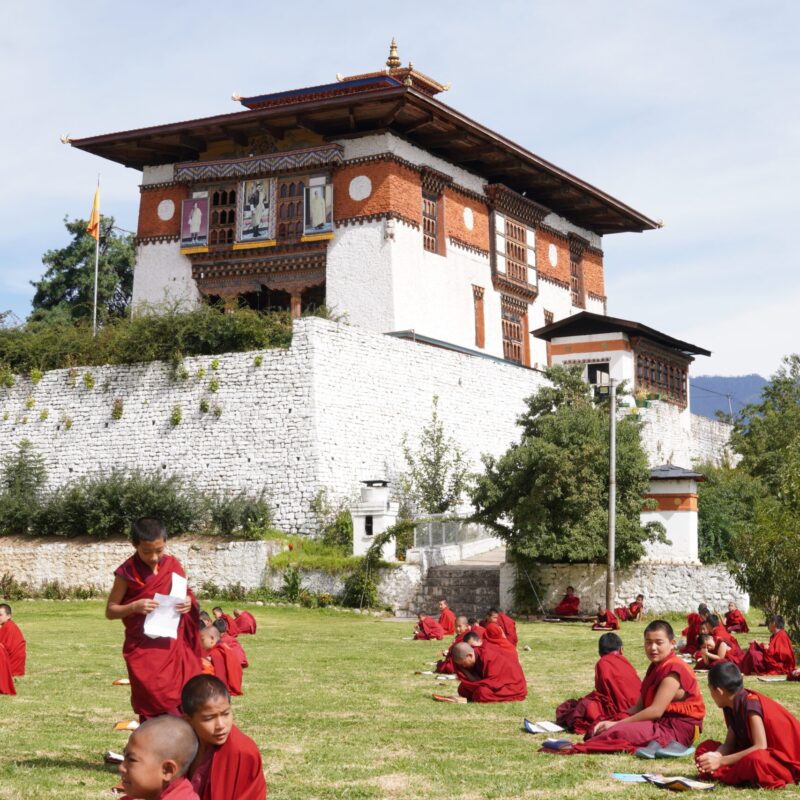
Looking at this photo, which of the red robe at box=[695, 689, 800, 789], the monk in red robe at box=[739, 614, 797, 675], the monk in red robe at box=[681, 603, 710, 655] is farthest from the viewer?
Answer: the monk in red robe at box=[681, 603, 710, 655]

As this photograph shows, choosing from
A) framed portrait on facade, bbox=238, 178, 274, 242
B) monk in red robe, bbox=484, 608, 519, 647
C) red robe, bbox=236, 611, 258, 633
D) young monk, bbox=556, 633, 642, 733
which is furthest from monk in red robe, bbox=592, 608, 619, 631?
framed portrait on facade, bbox=238, 178, 274, 242

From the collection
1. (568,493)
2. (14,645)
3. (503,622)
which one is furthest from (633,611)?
(14,645)

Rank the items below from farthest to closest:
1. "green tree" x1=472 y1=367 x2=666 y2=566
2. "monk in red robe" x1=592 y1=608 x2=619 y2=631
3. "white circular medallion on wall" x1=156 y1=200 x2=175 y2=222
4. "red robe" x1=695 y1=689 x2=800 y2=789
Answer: "white circular medallion on wall" x1=156 y1=200 x2=175 y2=222, "green tree" x1=472 y1=367 x2=666 y2=566, "monk in red robe" x1=592 y1=608 x2=619 y2=631, "red robe" x1=695 y1=689 x2=800 y2=789

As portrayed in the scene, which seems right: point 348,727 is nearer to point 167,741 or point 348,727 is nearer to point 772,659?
point 167,741

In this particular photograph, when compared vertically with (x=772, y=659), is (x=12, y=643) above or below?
above

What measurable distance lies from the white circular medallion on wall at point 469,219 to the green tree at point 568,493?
41.1ft

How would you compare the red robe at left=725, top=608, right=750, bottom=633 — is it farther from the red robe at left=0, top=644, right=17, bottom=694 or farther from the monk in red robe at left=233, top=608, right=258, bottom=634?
the red robe at left=0, top=644, right=17, bottom=694

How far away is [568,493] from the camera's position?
75.8 feet

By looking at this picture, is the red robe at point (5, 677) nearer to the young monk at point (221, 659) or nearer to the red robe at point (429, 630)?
the young monk at point (221, 659)

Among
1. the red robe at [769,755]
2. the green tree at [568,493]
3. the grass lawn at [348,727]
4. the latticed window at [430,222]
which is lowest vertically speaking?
the grass lawn at [348,727]

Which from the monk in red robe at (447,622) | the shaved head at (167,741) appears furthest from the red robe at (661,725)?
the monk in red robe at (447,622)

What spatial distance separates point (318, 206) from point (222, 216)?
3206mm

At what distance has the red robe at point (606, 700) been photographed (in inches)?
360

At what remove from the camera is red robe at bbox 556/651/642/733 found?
9156mm
